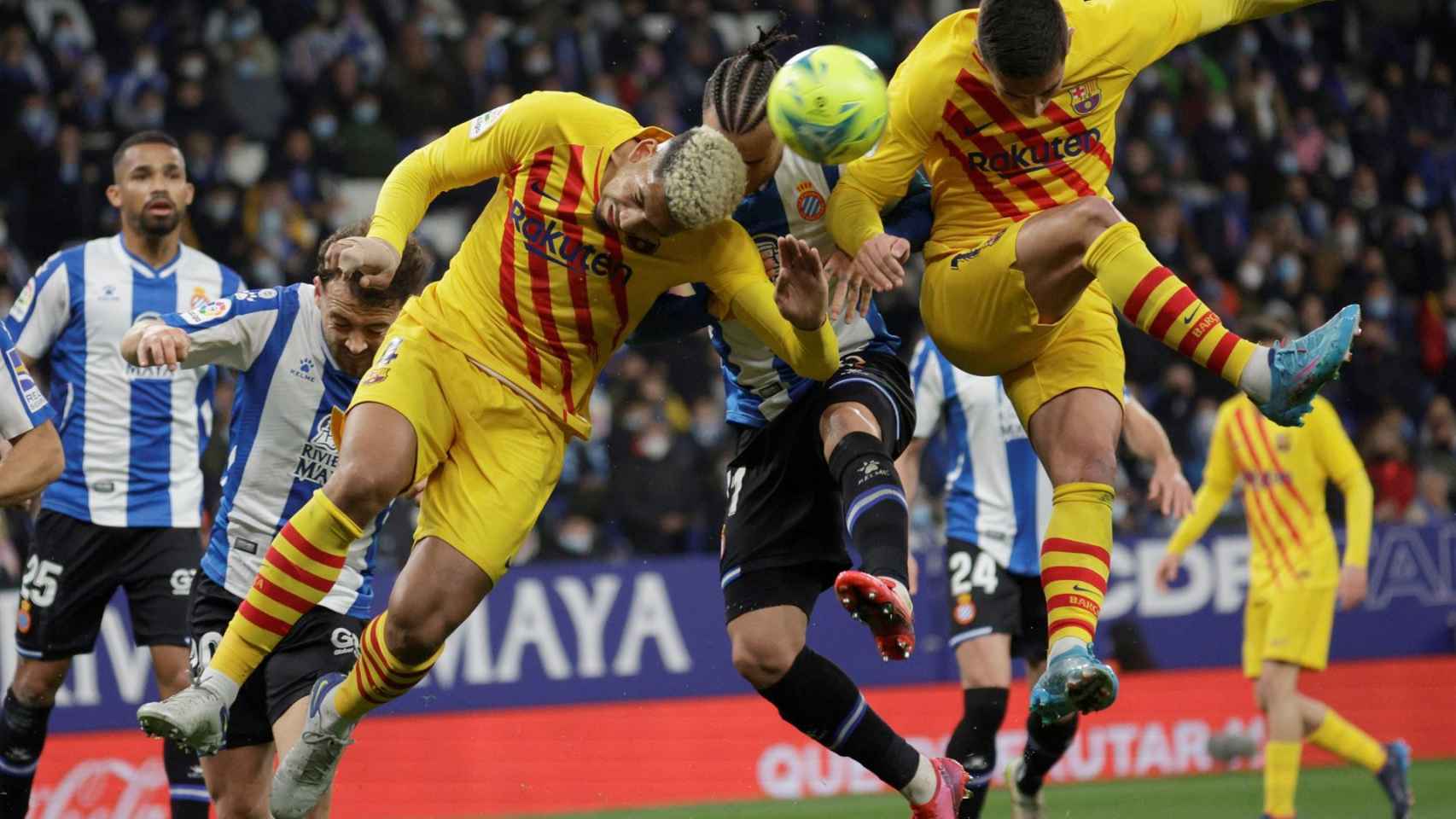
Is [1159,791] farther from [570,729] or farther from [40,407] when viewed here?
[40,407]

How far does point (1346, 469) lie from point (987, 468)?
2.36 m

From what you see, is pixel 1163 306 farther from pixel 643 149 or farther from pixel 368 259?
pixel 368 259

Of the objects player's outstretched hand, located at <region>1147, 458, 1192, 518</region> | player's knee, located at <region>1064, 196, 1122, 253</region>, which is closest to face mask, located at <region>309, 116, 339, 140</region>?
player's outstretched hand, located at <region>1147, 458, 1192, 518</region>

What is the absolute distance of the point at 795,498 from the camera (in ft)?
20.7

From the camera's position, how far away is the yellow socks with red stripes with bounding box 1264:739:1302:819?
352 inches

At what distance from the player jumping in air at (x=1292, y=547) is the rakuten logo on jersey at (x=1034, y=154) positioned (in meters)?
4.19

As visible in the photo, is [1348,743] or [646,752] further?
[646,752]

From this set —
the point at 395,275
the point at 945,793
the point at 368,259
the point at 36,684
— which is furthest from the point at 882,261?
the point at 36,684

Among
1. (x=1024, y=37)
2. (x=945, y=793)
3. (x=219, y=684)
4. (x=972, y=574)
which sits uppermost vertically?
(x=1024, y=37)

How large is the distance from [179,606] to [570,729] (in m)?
3.74

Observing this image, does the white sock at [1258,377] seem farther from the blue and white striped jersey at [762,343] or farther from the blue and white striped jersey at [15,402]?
the blue and white striped jersey at [15,402]

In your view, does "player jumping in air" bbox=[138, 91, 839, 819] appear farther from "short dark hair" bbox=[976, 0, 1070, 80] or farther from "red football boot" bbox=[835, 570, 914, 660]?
"short dark hair" bbox=[976, 0, 1070, 80]

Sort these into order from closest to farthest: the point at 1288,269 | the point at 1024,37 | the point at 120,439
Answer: the point at 1024,37 < the point at 120,439 < the point at 1288,269

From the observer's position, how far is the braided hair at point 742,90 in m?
5.59
